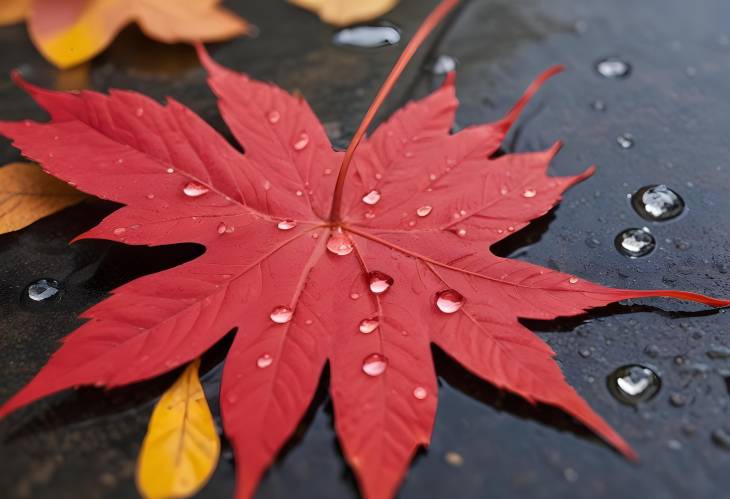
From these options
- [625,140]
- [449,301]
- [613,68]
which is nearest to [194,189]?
[449,301]

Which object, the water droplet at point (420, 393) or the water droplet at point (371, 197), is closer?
the water droplet at point (420, 393)

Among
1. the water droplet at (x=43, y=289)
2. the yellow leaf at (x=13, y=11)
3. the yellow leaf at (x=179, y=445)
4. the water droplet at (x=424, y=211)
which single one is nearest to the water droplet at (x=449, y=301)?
the water droplet at (x=424, y=211)

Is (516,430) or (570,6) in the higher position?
(570,6)

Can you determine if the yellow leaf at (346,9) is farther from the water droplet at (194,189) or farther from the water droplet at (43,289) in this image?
the water droplet at (43,289)

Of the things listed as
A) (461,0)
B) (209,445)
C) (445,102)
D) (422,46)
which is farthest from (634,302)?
(461,0)

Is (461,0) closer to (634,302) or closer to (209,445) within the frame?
(634,302)

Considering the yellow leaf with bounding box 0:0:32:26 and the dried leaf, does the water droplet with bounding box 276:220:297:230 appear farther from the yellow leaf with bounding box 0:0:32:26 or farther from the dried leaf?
the yellow leaf with bounding box 0:0:32:26
